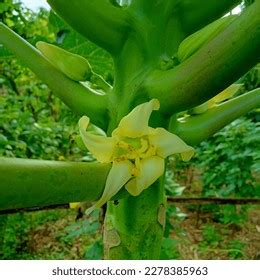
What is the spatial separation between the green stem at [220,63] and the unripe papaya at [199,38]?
6 cm

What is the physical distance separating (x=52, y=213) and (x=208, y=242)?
1141 millimetres

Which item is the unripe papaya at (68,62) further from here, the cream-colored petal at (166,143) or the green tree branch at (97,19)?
the cream-colored petal at (166,143)

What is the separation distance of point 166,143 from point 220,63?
12 cm

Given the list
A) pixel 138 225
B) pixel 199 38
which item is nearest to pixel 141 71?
pixel 199 38

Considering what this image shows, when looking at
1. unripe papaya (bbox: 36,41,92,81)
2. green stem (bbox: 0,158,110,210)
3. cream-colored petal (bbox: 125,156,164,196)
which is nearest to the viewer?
green stem (bbox: 0,158,110,210)

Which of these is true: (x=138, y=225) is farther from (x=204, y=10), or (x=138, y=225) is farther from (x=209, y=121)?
(x=204, y=10)

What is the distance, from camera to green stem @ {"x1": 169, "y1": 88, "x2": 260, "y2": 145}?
65 cm

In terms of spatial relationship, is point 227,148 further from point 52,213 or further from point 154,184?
point 154,184

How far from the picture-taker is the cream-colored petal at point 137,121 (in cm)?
55

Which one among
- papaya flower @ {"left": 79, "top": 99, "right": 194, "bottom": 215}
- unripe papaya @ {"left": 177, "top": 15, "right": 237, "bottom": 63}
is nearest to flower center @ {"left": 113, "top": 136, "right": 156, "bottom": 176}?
papaya flower @ {"left": 79, "top": 99, "right": 194, "bottom": 215}

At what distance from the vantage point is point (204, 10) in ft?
2.05

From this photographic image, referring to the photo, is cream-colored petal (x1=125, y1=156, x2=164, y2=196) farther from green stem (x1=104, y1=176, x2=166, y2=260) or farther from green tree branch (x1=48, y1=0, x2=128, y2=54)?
green tree branch (x1=48, y1=0, x2=128, y2=54)

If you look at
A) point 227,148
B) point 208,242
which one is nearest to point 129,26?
point 227,148

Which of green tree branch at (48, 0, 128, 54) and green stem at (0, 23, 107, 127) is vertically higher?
green tree branch at (48, 0, 128, 54)
